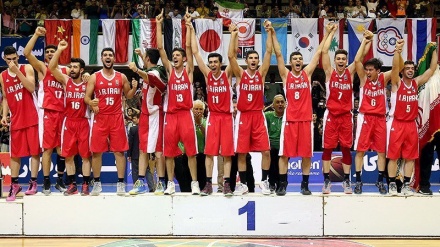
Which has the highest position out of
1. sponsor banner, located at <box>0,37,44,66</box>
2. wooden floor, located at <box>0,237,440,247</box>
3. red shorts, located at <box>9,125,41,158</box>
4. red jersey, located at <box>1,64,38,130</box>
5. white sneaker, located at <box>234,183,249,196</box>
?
sponsor banner, located at <box>0,37,44,66</box>

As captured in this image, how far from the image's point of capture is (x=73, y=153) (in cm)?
952

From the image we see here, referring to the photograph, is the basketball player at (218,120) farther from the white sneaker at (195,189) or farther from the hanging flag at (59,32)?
the hanging flag at (59,32)

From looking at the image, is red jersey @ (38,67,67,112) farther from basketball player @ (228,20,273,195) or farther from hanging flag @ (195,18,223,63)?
hanging flag @ (195,18,223,63)

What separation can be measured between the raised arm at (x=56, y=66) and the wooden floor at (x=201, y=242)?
2.18 m

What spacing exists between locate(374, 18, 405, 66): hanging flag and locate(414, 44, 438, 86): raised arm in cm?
1034

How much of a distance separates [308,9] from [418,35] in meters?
3.29

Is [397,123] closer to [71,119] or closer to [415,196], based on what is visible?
[415,196]

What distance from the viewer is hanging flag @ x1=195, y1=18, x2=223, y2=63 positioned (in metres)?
19.5

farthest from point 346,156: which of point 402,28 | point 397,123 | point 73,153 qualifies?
point 402,28

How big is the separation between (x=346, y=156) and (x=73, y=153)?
3.76 m

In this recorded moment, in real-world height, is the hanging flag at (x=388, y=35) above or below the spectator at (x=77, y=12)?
below

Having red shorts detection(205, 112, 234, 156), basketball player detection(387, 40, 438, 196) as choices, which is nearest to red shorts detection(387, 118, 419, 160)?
basketball player detection(387, 40, 438, 196)

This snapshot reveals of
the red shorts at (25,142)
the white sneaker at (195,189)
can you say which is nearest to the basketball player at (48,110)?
the red shorts at (25,142)

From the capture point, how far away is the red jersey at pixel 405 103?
9.45m
